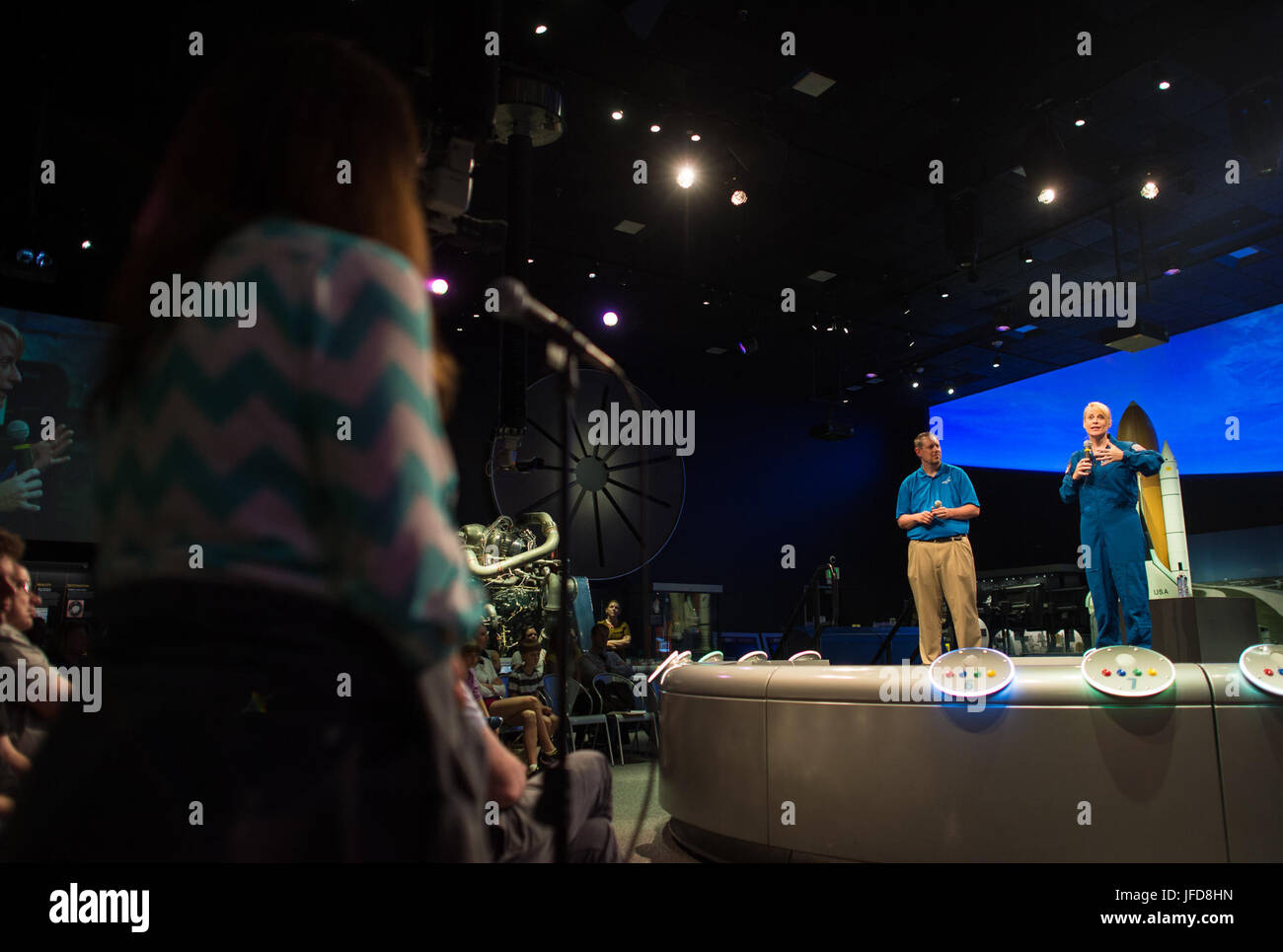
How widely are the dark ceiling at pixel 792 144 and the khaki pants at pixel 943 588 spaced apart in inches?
124

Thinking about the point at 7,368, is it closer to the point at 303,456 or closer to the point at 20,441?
the point at 20,441

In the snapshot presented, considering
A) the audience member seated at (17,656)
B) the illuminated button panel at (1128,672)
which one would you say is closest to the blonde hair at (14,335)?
the audience member seated at (17,656)

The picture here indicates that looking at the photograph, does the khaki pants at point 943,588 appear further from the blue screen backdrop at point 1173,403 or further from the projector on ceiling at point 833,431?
the blue screen backdrop at point 1173,403

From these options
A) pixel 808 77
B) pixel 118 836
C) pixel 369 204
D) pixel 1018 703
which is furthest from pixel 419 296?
pixel 808 77

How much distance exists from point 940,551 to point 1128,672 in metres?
2.37

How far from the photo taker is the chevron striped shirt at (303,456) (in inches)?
24.9

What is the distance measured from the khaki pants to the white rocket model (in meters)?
2.14

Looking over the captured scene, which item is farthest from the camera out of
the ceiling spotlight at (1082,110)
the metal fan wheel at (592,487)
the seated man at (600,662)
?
the metal fan wheel at (592,487)

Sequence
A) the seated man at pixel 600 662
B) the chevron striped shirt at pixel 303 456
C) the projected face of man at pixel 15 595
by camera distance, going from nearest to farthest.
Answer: the chevron striped shirt at pixel 303 456 < the projected face of man at pixel 15 595 < the seated man at pixel 600 662

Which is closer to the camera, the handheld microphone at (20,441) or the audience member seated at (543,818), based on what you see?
the audience member seated at (543,818)

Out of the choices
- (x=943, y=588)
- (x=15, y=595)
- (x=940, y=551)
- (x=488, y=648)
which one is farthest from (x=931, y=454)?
(x=15, y=595)

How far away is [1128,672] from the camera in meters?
2.88
